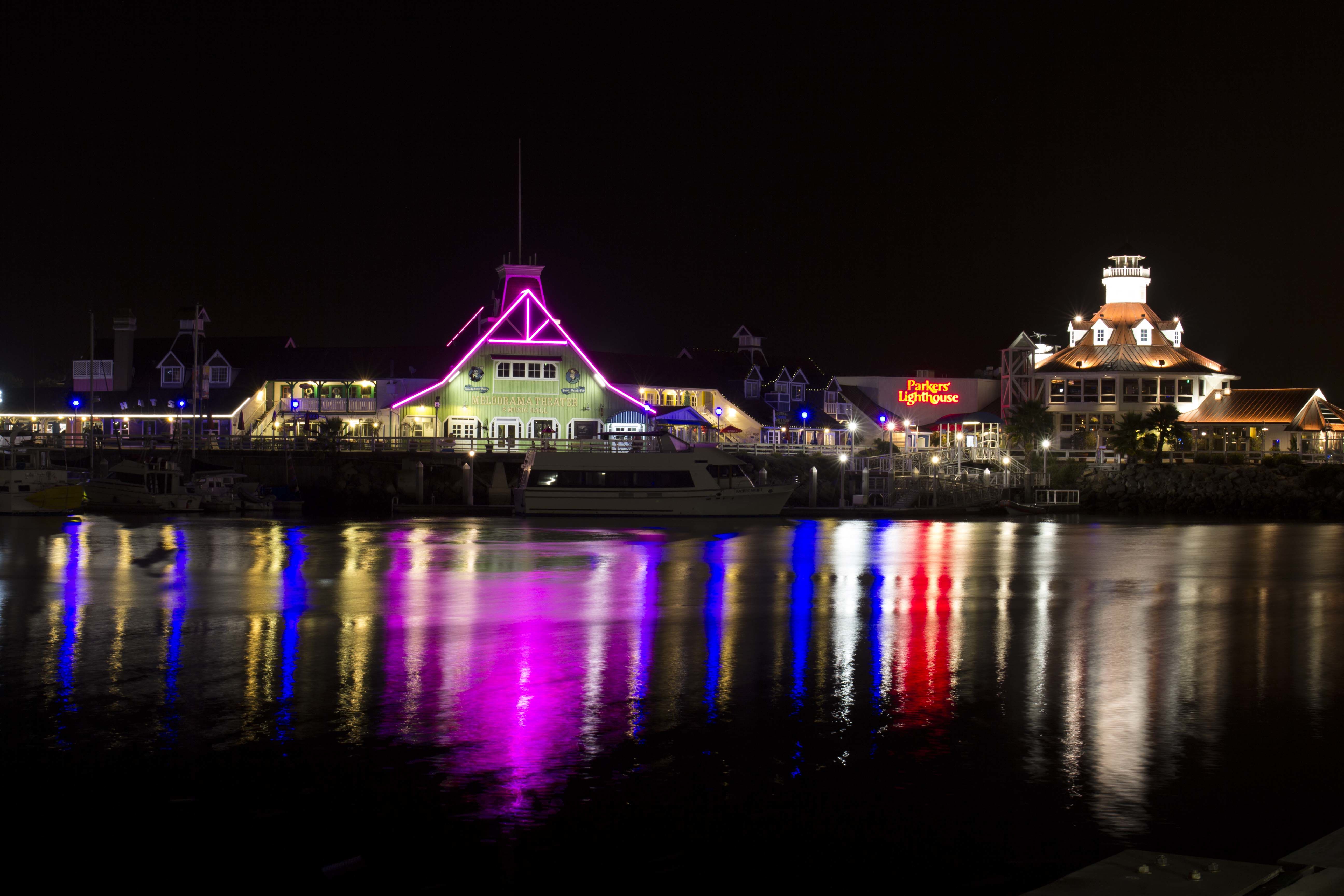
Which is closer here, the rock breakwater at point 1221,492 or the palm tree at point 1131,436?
the rock breakwater at point 1221,492

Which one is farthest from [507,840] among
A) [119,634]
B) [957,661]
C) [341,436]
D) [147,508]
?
[341,436]

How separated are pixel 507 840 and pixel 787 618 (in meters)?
13.2

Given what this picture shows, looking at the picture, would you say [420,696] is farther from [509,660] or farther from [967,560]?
[967,560]

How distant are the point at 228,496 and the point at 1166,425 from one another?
50.6 m

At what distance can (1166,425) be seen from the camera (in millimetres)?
Answer: 71062

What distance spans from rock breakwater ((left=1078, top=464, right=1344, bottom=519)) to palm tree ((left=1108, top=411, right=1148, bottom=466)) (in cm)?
814

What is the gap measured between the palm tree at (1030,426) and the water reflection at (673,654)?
4037cm

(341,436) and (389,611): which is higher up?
(341,436)

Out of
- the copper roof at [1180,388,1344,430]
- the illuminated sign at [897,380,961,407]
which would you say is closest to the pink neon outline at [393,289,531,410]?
the illuminated sign at [897,380,961,407]

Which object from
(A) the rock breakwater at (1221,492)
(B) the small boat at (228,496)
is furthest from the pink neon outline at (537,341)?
(A) the rock breakwater at (1221,492)

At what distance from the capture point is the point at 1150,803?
11.3 m

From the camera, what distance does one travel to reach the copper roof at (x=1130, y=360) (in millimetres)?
81812

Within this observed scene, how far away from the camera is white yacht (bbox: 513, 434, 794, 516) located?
4838 centimetres

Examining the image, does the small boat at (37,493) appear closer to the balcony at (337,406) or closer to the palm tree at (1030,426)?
the balcony at (337,406)
